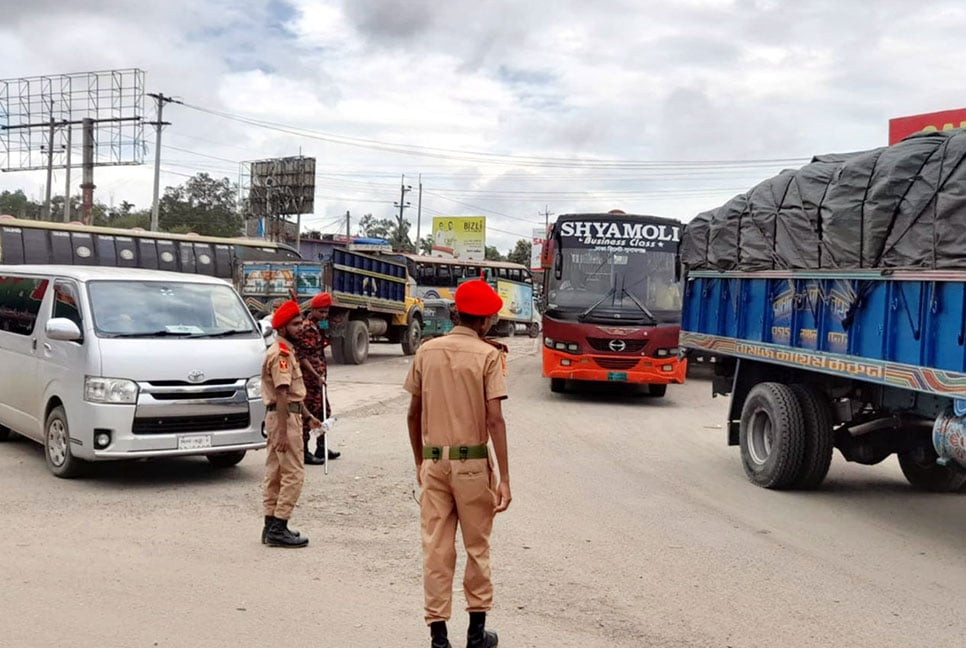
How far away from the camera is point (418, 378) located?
14.3 feet

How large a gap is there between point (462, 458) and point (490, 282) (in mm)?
37952

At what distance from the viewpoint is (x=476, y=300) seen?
427 centimetres

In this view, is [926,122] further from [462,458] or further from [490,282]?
[462,458]

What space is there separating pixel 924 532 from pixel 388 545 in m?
4.10

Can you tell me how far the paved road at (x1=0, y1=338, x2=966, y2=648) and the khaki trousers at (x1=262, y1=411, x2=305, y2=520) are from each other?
301 millimetres

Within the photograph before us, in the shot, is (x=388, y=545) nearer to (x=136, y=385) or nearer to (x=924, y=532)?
(x=136, y=385)

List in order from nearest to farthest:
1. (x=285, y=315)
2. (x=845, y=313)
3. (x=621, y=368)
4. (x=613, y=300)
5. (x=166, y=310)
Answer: (x=285, y=315) < (x=845, y=313) < (x=166, y=310) < (x=621, y=368) < (x=613, y=300)

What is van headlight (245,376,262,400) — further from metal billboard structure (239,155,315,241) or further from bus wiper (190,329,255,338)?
metal billboard structure (239,155,315,241)

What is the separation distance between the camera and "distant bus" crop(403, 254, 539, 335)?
138ft

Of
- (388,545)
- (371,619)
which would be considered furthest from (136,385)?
(371,619)

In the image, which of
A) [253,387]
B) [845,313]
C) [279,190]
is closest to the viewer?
[845,313]

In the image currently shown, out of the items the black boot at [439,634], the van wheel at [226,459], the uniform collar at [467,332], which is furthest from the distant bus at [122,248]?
the black boot at [439,634]

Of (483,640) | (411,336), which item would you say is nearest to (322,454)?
(483,640)

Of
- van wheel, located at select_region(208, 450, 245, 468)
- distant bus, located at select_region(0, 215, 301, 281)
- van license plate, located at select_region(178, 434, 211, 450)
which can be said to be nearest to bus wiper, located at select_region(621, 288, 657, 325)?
van wheel, located at select_region(208, 450, 245, 468)
